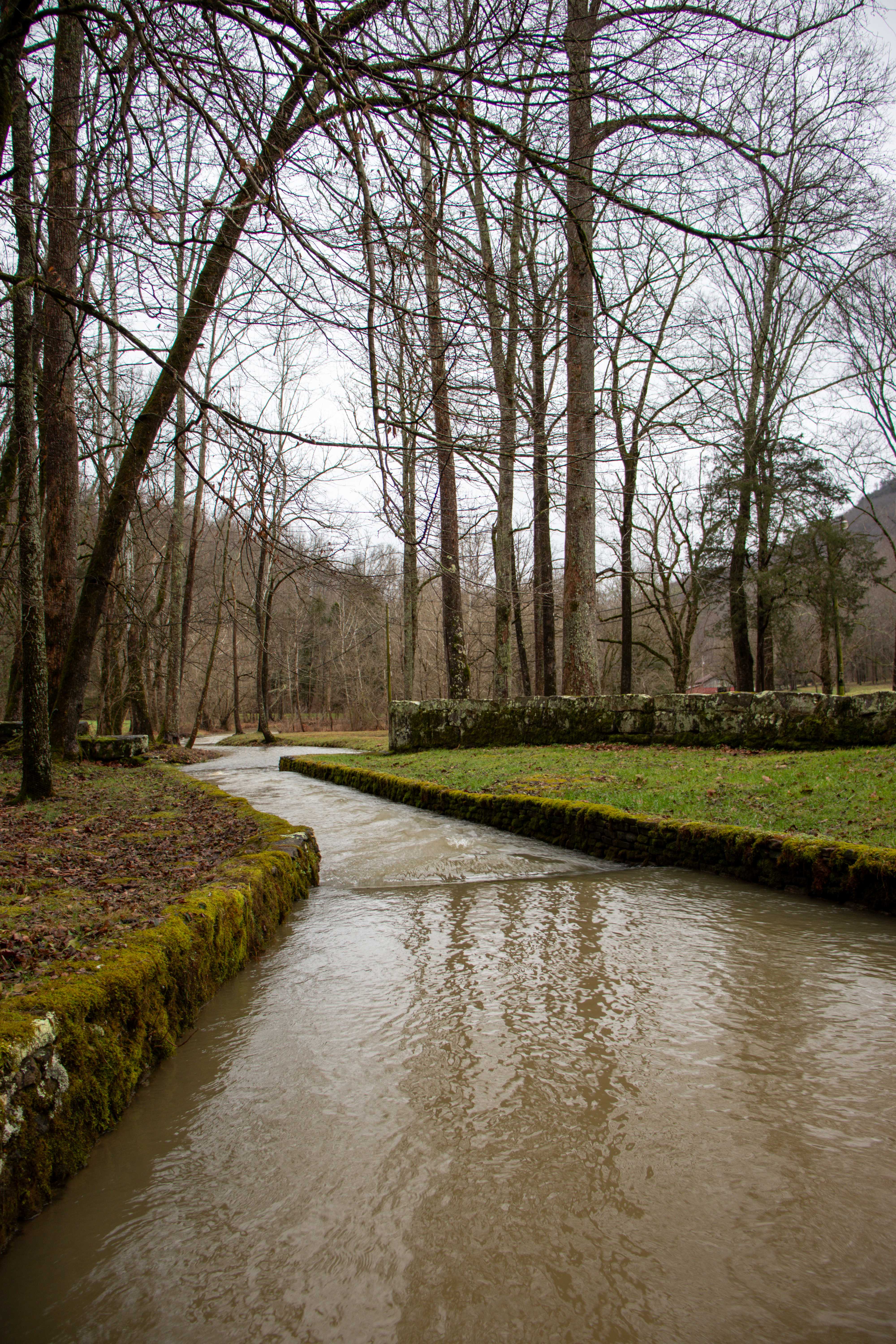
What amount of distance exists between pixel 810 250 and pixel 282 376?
19713 mm

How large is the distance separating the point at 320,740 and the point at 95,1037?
21086mm

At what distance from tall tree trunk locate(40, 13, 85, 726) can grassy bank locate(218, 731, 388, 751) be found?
8308 mm

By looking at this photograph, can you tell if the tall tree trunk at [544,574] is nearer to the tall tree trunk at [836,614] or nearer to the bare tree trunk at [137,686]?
the tall tree trunk at [836,614]

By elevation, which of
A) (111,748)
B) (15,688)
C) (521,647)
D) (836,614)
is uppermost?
(836,614)

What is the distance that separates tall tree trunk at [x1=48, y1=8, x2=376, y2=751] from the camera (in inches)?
114

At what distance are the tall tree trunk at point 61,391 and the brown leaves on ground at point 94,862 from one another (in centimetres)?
266

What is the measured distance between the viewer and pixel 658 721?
10789mm

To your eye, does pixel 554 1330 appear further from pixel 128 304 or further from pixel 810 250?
pixel 128 304

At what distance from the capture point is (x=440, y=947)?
12.9ft

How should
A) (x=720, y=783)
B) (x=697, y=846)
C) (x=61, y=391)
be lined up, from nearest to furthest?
(x=61, y=391)
(x=697, y=846)
(x=720, y=783)

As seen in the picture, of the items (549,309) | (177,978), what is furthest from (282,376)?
(177,978)

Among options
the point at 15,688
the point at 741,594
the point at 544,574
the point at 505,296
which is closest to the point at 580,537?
the point at 544,574

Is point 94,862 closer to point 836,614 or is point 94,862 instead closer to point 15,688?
point 15,688

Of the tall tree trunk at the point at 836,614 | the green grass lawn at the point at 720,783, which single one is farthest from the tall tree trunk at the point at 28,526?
the tall tree trunk at the point at 836,614
